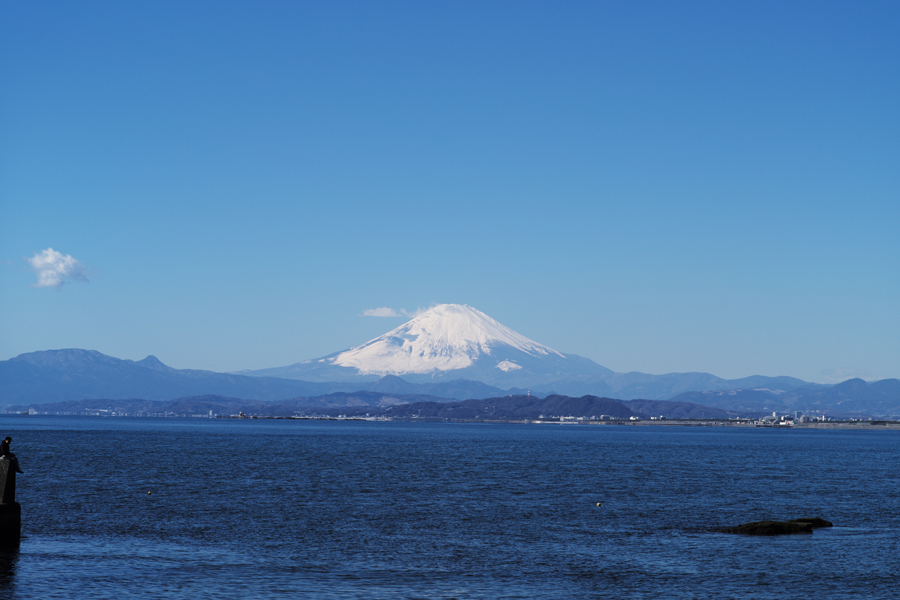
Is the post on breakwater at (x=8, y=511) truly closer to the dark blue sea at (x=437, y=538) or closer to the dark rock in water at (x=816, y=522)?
the dark blue sea at (x=437, y=538)

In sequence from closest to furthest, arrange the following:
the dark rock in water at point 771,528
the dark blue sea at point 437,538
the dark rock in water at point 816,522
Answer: the dark blue sea at point 437,538 → the dark rock in water at point 771,528 → the dark rock in water at point 816,522

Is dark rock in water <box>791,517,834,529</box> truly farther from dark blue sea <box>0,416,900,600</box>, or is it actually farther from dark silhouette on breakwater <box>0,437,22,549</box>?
dark silhouette on breakwater <box>0,437,22,549</box>

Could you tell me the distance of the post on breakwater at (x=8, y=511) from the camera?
108ft

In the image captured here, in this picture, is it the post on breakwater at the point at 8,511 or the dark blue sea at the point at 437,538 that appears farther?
the post on breakwater at the point at 8,511

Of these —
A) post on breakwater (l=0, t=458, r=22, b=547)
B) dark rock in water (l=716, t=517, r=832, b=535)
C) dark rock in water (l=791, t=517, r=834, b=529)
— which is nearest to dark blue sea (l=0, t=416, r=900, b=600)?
dark rock in water (l=791, t=517, r=834, b=529)

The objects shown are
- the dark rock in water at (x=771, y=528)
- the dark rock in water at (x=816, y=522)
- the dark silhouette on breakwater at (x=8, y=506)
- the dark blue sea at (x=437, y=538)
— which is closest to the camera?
the dark blue sea at (x=437, y=538)

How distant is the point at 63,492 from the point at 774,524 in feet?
138

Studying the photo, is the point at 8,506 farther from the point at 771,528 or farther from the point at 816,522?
the point at 816,522

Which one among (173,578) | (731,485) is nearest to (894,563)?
(173,578)

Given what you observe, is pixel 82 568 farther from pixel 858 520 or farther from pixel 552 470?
pixel 552 470

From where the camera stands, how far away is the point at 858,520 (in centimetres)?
4884

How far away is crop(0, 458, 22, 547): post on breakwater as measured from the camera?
3280cm

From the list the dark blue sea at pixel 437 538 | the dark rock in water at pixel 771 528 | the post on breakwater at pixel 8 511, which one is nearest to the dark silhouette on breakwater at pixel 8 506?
the post on breakwater at pixel 8 511

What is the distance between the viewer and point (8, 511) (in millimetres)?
33656
